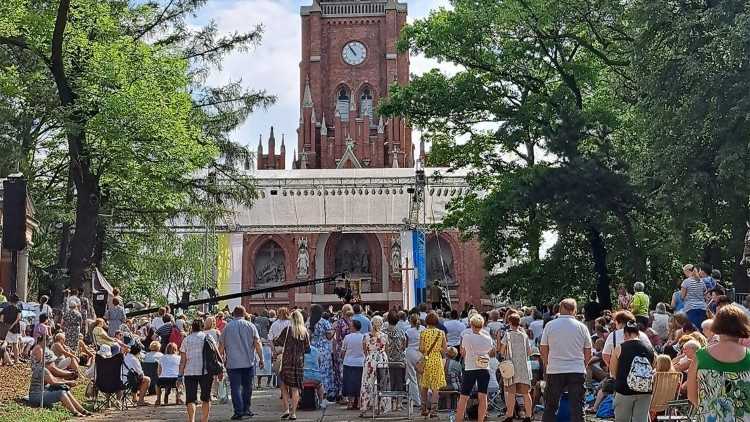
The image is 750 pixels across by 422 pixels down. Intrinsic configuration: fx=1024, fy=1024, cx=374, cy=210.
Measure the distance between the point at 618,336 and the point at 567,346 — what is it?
124 centimetres

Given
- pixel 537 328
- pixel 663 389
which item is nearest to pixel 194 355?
pixel 663 389

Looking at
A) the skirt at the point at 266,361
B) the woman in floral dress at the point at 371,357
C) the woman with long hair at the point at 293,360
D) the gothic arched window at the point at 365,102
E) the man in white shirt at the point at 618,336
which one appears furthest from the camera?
the gothic arched window at the point at 365,102

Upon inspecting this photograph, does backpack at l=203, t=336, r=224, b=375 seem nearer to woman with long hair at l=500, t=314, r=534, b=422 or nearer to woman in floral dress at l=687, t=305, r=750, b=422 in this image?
woman with long hair at l=500, t=314, r=534, b=422

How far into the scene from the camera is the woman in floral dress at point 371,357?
47.8 ft

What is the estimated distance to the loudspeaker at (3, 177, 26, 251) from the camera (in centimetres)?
1702

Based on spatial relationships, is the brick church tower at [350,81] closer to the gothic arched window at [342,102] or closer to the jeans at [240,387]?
the gothic arched window at [342,102]

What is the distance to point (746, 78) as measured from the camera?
18453 mm

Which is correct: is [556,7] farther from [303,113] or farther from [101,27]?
[303,113]

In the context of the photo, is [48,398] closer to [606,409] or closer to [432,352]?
[432,352]

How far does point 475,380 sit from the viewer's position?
41.7 ft

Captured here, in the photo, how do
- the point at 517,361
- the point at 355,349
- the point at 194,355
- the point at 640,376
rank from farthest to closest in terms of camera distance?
the point at 355,349 < the point at 194,355 < the point at 517,361 < the point at 640,376

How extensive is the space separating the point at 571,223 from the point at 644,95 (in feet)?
16.8

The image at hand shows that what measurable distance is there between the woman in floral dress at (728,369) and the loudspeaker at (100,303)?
21.8 m

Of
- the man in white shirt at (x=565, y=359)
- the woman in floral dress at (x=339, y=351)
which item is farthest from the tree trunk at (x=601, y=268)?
the man in white shirt at (x=565, y=359)
